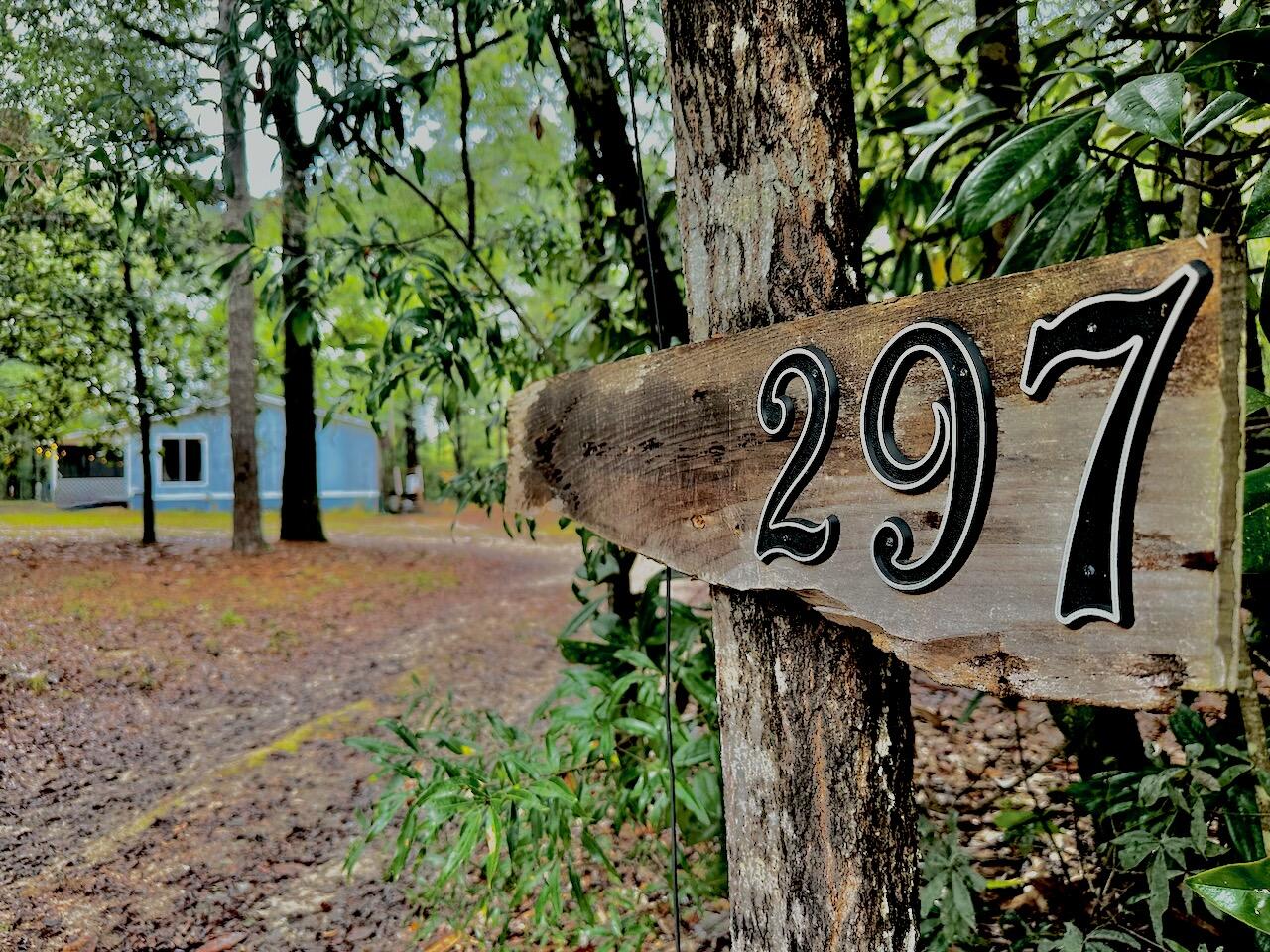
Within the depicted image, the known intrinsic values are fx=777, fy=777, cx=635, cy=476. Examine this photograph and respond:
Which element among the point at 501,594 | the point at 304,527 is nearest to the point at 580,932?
the point at 304,527

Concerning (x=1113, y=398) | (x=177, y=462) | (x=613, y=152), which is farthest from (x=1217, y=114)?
(x=177, y=462)

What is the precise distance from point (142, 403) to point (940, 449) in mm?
1643

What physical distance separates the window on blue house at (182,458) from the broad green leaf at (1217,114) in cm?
194

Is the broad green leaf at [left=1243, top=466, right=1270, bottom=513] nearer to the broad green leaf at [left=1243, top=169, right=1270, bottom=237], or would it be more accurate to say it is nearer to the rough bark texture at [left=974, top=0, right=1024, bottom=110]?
the broad green leaf at [left=1243, top=169, right=1270, bottom=237]

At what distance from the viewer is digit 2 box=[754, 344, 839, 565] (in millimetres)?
681

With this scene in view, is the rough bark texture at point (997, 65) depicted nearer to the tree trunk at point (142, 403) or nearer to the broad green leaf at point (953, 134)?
the broad green leaf at point (953, 134)

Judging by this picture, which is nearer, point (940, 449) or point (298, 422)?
point (940, 449)

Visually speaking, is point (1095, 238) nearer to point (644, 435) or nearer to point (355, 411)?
point (644, 435)

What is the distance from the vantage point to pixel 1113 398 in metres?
0.50

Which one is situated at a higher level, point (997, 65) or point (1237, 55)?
point (997, 65)

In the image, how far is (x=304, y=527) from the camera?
305cm

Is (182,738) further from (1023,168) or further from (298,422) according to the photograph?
(298,422)

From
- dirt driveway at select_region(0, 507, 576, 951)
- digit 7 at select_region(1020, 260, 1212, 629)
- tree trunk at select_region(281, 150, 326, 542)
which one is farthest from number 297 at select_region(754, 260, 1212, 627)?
tree trunk at select_region(281, 150, 326, 542)

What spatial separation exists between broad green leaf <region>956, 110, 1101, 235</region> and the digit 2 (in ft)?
0.78
